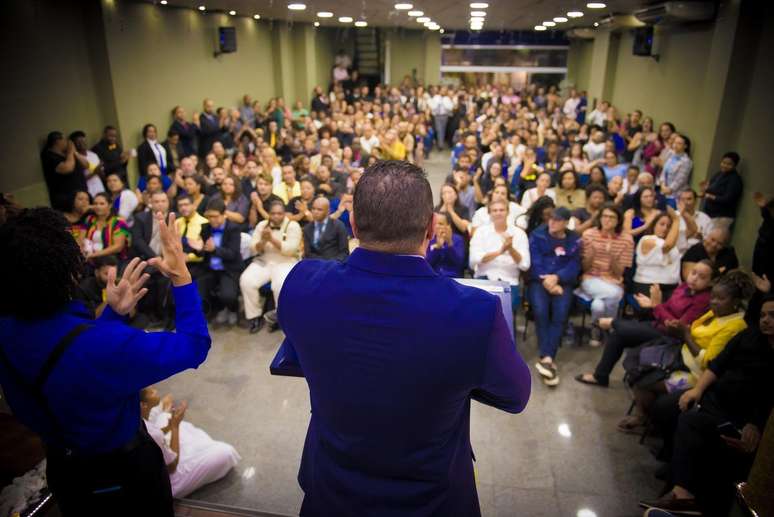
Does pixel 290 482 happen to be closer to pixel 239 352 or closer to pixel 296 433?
pixel 296 433

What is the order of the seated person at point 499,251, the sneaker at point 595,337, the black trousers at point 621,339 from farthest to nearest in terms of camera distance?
the sneaker at point 595,337, the seated person at point 499,251, the black trousers at point 621,339

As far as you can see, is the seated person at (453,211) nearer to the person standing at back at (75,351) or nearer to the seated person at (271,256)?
the seated person at (271,256)

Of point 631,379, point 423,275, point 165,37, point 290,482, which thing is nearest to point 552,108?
point 165,37

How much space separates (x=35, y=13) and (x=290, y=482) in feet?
19.8

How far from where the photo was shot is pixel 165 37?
27.3 feet

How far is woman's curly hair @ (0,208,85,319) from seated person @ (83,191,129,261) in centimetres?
352

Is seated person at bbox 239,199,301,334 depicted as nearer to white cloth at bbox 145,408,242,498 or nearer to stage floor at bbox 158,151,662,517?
stage floor at bbox 158,151,662,517

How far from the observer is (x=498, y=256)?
430cm

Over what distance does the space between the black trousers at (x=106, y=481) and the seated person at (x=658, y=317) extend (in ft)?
10.0

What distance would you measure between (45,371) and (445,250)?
3.44m

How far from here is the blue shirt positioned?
1294 millimetres

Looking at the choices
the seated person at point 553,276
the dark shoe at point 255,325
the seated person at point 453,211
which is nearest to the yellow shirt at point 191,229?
the dark shoe at point 255,325

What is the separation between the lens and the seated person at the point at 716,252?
155 inches

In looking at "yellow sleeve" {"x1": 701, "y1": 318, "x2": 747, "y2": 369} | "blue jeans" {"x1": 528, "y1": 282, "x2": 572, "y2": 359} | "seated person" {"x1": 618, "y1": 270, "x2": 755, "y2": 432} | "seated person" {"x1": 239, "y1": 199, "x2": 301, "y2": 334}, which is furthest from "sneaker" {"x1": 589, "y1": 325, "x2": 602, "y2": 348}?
"seated person" {"x1": 239, "y1": 199, "x2": 301, "y2": 334}
